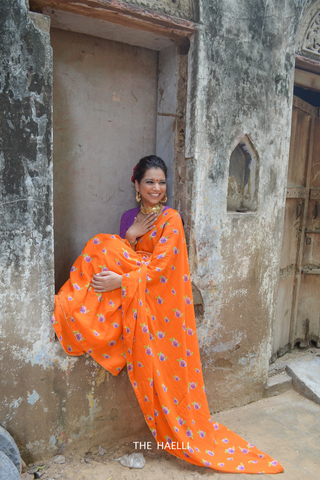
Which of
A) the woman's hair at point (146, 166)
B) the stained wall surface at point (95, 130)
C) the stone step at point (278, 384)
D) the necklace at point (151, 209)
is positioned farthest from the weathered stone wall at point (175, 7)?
the stone step at point (278, 384)

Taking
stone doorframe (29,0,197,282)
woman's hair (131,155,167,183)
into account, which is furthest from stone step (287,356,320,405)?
woman's hair (131,155,167,183)

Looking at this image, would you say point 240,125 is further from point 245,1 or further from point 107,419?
point 107,419

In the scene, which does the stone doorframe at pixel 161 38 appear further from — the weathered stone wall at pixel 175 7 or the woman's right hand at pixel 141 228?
the woman's right hand at pixel 141 228

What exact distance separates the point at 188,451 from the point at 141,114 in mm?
2333

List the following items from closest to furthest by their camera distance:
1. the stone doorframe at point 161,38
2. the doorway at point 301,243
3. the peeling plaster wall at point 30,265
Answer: the peeling plaster wall at point 30,265
the stone doorframe at point 161,38
the doorway at point 301,243

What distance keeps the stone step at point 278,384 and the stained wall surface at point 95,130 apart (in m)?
1.93

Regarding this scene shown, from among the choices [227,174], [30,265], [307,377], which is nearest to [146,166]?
[227,174]

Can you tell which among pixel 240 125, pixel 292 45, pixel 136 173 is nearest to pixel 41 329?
pixel 136 173

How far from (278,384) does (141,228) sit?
6.40 ft

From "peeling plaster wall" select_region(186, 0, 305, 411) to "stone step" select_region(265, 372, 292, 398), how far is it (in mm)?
104

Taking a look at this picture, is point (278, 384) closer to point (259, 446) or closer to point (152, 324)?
point (259, 446)

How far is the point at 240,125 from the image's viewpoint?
8.50 feet

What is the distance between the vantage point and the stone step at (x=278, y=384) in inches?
121

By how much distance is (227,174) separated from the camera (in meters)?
2.58
